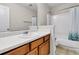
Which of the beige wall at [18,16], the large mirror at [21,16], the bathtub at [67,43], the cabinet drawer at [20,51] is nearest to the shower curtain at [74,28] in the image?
the bathtub at [67,43]

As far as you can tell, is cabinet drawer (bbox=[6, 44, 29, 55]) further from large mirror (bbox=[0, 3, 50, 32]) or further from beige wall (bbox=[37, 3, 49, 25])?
beige wall (bbox=[37, 3, 49, 25])

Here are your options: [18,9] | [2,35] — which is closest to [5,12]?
[18,9]

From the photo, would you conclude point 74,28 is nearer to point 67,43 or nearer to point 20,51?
point 67,43

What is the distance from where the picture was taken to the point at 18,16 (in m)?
1.50

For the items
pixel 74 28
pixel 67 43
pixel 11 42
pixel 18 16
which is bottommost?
pixel 67 43

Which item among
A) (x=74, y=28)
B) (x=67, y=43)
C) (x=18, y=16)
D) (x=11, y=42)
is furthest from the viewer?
(x=67, y=43)

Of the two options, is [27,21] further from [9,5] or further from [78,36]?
[78,36]

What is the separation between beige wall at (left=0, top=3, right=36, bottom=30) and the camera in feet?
4.68

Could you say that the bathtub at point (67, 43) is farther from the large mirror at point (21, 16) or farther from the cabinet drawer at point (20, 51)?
the cabinet drawer at point (20, 51)

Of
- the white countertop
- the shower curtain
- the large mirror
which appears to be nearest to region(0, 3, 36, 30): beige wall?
the large mirror

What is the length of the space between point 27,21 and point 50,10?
44 cm

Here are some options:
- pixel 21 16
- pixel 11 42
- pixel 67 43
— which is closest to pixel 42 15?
pixel 21 16

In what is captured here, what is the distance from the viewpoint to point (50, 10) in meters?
1.66

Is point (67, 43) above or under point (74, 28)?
under
